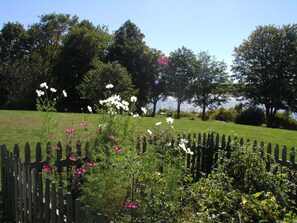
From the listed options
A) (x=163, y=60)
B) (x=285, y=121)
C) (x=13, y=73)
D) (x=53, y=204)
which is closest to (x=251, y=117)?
(x=285, y=121)

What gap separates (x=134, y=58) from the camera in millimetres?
31109

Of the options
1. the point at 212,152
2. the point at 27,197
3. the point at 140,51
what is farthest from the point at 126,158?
the point at 140,51

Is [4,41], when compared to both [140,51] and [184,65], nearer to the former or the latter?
[140,51]

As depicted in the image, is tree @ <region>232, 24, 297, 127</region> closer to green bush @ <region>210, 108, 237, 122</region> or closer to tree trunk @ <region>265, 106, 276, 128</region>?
tree trunk @ <region>265, 106, 276, 128</region>

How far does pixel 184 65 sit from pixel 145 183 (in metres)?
30.5

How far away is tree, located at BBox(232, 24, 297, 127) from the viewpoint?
28766 mm

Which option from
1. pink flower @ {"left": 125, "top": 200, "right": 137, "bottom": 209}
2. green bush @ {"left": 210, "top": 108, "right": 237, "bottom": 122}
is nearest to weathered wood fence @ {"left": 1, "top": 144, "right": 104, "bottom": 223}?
pink flower @ {"left": 125, "top": 200, "right": 137, "bottom": 209}

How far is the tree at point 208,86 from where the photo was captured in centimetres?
3253

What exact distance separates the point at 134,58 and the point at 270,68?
547 inches

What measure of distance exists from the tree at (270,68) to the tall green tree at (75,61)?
51.4ft

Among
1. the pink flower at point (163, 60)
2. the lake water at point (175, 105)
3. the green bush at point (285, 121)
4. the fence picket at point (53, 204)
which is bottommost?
the fence picket at point (53, 204)

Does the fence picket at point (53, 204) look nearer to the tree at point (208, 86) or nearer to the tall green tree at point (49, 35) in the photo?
the tree at point (208, 86)

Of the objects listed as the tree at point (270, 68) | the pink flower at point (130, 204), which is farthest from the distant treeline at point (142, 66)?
the pink flower at point (130, 204)

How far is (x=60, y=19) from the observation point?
34719mm
